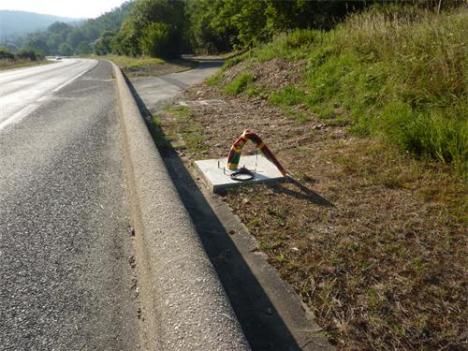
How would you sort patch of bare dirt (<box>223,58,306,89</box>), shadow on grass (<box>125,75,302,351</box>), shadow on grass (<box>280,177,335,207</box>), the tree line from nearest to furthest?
shadow on grass (<box>125,75,302,351</box>), shadow on grass (<box>280,177,335,207</box>), patch of bare dirt (<box>223,58,306,89</box>), the tree line

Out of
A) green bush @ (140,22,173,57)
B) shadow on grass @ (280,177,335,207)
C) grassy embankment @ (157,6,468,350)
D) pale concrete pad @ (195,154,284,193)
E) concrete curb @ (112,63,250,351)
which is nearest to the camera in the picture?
concrete curb @ (112,63,250,351)

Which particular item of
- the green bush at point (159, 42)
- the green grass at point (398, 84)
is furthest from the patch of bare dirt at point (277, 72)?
the green bush at point (159, 42)

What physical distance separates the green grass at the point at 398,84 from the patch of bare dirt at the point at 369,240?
0.28 meters

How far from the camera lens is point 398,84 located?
5691 mm

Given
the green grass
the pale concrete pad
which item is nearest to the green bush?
the green grass

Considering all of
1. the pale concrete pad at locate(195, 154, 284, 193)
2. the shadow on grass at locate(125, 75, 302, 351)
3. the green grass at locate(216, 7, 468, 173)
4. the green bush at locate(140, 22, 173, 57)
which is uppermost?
the green bush at locate(140, 22, 173, 57)

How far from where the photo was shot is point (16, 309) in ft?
7.05

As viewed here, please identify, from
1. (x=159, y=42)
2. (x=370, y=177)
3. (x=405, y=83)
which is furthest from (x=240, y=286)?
(x=159, y=42)

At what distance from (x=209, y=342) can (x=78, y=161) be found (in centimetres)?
369

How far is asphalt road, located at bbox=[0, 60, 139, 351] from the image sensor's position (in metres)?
2.04

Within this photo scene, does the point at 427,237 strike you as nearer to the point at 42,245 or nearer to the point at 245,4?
the point at 42,245

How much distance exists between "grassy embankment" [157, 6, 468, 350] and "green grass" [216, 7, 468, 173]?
2 cm

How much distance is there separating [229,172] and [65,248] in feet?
6.08

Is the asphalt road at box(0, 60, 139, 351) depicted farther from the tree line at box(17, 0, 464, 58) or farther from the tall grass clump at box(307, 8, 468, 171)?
the tree line at box(17, 0, 464, 58)
